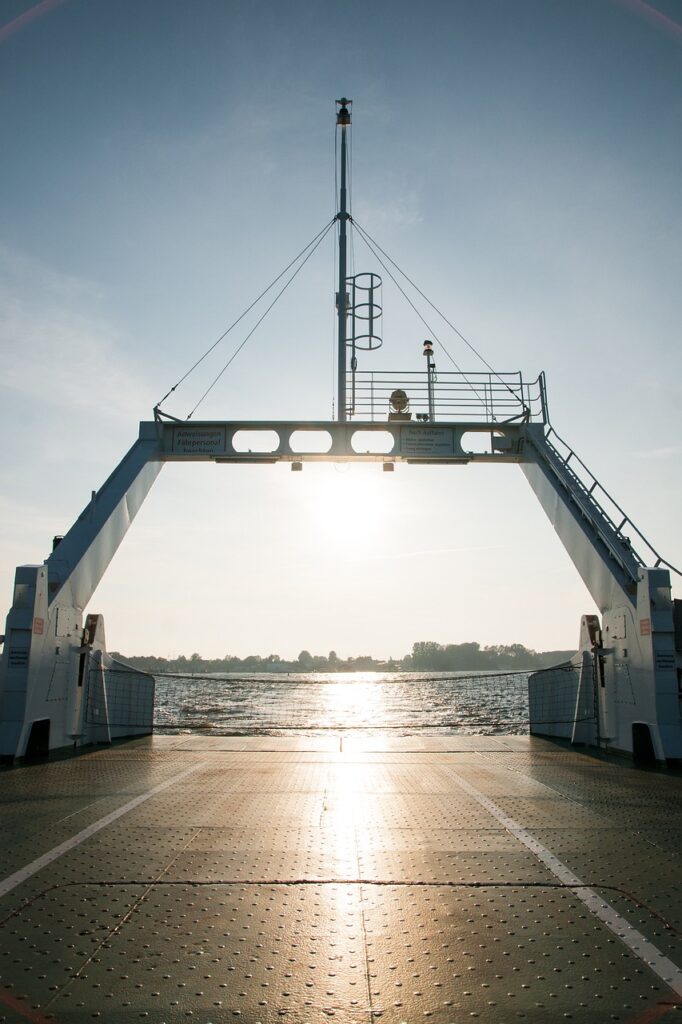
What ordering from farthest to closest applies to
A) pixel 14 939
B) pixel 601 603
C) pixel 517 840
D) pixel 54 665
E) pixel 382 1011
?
pixel 601 603
pixel 54 665
pixel 517 840
pixel 14 939
pixel 382 1011

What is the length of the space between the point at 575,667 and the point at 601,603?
1354mm

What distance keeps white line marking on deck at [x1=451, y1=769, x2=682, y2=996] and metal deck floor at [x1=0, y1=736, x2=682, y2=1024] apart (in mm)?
15

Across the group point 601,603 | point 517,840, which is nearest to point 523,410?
point 601,603

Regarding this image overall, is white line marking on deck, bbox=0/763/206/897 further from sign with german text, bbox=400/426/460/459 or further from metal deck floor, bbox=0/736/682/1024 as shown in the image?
sign with german text, bbox=400/426/460/459

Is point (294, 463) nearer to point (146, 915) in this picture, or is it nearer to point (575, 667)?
point (575, 667)

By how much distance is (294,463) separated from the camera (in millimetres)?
16578

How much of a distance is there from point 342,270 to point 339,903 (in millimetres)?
16393

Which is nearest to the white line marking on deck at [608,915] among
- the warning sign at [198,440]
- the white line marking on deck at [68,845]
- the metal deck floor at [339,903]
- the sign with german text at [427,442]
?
the metal deck floor at [339,903]

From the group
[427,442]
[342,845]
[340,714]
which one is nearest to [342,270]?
[427,442]

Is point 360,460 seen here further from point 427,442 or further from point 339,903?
point 339,903

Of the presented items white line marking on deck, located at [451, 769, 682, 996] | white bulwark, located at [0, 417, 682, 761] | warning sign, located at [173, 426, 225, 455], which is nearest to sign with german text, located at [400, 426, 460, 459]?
white bulwark, located at [0, 417, 682, 761]

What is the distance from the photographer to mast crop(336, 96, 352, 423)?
17.2 metres

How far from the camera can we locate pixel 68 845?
19.2ft

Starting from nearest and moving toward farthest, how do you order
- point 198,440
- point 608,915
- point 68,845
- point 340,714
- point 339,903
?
point 608,915 < point 339,903 < point 68,845 < point 198,440 < point 340,714
